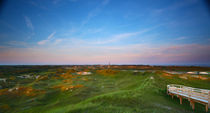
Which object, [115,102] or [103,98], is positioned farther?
[103,98]

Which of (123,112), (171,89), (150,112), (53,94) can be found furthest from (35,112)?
(171,89)

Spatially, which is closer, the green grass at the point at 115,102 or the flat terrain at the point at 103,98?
the green grass at the point at 115,102

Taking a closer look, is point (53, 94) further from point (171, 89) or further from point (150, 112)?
point (171, 89)

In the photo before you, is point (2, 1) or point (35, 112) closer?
point (2, 1)

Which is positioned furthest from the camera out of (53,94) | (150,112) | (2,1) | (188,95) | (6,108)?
(53,94)

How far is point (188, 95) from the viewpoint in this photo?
1206 centimetres

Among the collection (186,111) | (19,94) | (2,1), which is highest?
(2,1)

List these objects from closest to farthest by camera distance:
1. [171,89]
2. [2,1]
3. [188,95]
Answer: [2,1] < [188,95] < [171,89]

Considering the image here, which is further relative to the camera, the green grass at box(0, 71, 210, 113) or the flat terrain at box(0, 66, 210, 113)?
the flat terrain at box(0, 66, 210, 113)

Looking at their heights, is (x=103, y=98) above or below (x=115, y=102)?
below

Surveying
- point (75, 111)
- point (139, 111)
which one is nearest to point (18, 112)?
point (75, 111)

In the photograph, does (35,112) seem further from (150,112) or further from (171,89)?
(171,89)

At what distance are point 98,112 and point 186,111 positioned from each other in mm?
10309

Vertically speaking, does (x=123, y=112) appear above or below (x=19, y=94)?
above
